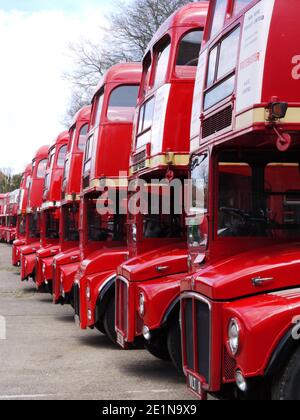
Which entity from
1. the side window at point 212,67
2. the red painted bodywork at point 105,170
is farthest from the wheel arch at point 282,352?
the red painted bodywork at point 105,170

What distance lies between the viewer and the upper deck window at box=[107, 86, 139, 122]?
10.3 m

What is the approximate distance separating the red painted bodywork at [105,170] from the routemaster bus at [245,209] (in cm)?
353

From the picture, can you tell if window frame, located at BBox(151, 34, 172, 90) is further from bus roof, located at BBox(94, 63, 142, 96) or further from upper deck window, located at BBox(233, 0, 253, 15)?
upper deck window, located at BBox(233, 0, 253, 15)

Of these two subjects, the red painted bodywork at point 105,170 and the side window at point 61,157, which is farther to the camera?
the side window at point 61,157

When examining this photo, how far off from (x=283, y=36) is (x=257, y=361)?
209 centimetres

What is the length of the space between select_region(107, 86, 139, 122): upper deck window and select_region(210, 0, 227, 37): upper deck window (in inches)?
168

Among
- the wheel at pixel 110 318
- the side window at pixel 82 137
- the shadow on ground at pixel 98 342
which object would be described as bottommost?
the shadow on ground at pixel 98 342

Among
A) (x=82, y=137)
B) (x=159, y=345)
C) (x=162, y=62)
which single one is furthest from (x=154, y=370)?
(x=82, y=137)

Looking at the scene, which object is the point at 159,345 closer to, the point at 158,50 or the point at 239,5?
the point at 239,5

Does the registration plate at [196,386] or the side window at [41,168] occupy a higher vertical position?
the side window at [41,168]

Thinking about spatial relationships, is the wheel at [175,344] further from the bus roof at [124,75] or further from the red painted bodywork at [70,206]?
the red painted bodywork at [70,206]

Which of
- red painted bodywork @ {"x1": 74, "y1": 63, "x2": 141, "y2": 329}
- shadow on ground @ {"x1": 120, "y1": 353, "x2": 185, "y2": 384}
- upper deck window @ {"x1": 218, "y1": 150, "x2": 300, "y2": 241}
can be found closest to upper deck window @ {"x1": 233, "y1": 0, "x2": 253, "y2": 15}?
upper deck window @ {"x1": 218, "y1": 150, "x2": 300, "y2": 241}

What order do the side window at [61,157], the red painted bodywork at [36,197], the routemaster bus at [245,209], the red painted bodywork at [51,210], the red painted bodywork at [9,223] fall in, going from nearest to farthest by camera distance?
the routemaster bus at [245,209], the red painted bodywork at [51,210], the side window at [61,157], the red painted bodywork at [36,197], the red painted bodywork at [9,223]

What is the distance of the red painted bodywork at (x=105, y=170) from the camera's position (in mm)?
9523
